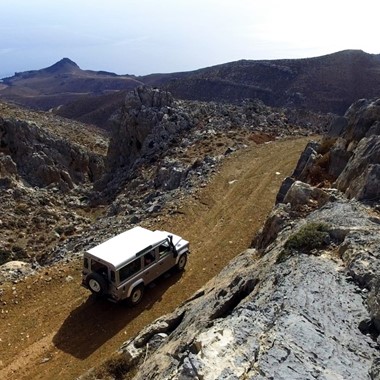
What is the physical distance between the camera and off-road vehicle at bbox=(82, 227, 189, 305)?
16.2m

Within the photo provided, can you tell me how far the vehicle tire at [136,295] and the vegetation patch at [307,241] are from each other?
24.2ft

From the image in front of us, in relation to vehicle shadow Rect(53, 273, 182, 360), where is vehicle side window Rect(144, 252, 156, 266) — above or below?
above

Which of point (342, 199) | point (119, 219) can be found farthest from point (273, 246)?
point (119, 219)

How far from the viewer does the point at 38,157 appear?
50.9 meters

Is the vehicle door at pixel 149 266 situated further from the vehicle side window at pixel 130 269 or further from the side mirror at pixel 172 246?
the side mirror at pixel 172 246

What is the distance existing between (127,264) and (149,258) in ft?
5.21

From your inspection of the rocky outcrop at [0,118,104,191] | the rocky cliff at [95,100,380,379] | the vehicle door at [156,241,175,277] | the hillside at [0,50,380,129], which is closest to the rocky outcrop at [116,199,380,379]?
the rocky cliff at [95,100,380,379]

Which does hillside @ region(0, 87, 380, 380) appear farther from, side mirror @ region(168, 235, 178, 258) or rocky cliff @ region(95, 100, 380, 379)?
side mirror @ region(168, 235, 178, 258)

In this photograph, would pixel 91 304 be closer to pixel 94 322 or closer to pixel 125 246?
pixel 94 322

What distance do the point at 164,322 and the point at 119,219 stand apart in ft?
58.0

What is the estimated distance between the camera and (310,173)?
21.8 meters

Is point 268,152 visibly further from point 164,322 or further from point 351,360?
point 351,360

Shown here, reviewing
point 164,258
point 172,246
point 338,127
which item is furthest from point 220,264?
point 338,127

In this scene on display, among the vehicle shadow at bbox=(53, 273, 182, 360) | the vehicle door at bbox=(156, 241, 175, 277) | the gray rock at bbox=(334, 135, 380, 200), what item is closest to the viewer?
the gray rock at bbox=(334, 135, 380, 200)
